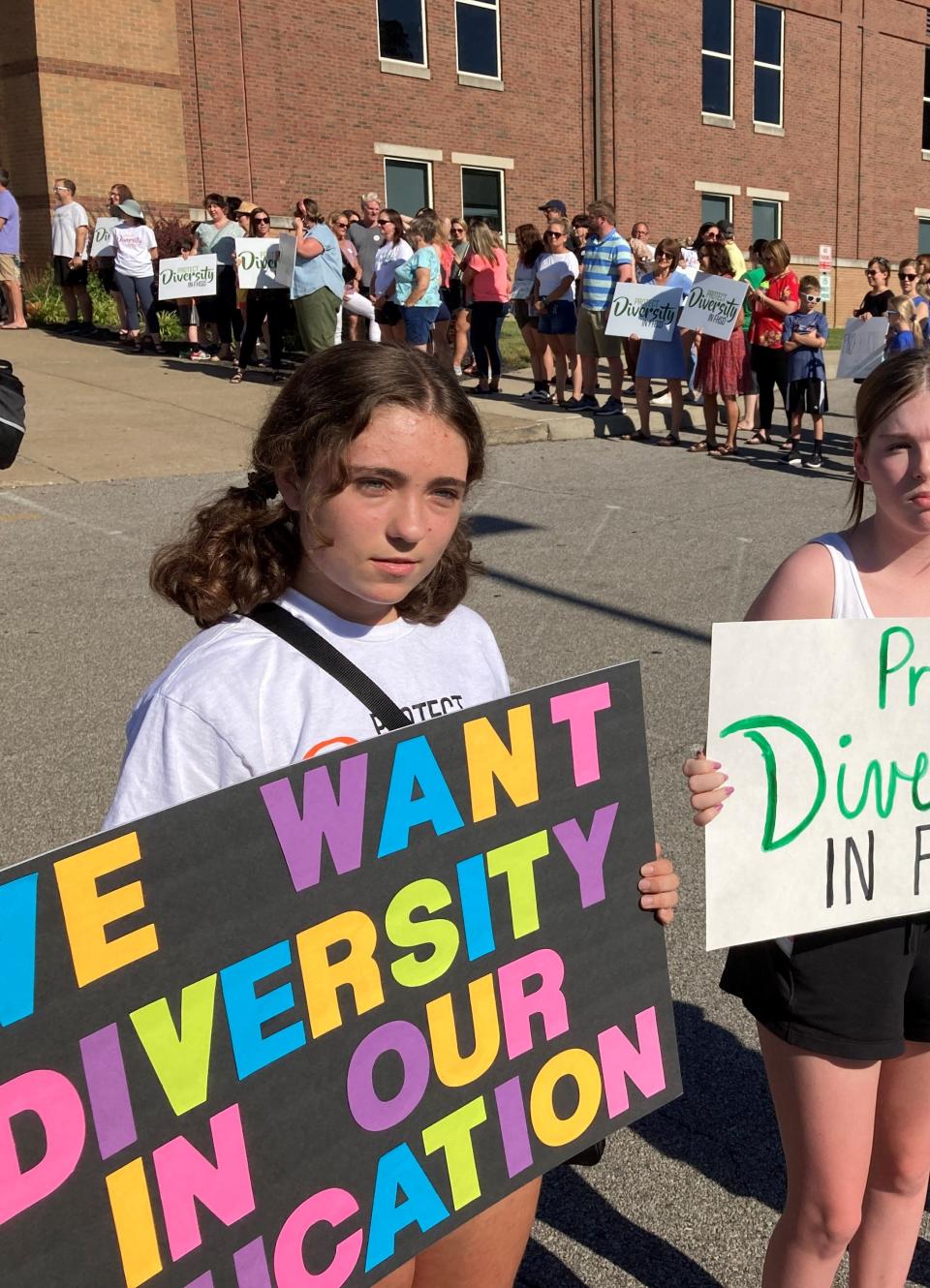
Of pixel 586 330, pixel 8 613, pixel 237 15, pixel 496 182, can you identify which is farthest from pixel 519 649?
pixel 496 182

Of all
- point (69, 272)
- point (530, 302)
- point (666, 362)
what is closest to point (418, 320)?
point (530, 302)

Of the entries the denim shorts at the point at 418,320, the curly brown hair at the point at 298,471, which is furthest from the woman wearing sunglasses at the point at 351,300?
the curly brown hair at the point at 298,471

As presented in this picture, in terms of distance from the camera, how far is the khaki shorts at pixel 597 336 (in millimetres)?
12977

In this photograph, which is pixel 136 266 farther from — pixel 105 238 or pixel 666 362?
pixel 666 362

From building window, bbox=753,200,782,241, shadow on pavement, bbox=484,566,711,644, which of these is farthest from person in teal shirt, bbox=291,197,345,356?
building window, bbox=753,200,782,241

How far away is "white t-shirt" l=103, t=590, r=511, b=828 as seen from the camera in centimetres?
161

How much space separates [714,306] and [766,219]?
1977 centimetres

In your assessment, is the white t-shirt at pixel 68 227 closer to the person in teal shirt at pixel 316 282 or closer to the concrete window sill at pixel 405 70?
the person in teal shirt at pixel 316 282

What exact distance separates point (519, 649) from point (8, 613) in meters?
2.70

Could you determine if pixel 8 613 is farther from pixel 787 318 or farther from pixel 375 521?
pixel 787 318

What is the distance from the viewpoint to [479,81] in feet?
78.1

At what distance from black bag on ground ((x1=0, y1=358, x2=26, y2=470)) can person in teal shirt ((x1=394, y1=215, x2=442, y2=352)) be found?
30.7 feet

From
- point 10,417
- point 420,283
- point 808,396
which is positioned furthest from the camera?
point 420,283

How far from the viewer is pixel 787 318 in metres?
11.5
